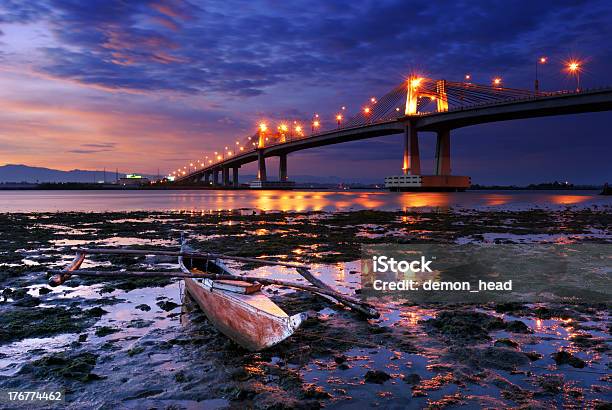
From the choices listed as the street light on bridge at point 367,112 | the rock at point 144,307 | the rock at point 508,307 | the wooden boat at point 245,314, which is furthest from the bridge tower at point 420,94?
the wooden boat at point 245,314

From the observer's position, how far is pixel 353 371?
5.32m

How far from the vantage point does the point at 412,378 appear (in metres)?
5.04

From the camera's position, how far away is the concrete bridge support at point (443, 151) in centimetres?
7981

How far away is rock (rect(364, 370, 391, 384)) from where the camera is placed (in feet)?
16.5

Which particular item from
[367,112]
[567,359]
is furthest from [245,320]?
[367,112]

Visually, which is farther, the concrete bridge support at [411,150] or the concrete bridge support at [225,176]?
the concrete bridge support at [225,176]

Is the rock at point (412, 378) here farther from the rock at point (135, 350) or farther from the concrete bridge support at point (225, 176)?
the concrete bridge support at point (225, 176)

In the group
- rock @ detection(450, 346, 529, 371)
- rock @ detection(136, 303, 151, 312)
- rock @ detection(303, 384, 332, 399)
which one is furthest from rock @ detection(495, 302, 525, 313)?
rock @ detection(136, 303, 151, 312)

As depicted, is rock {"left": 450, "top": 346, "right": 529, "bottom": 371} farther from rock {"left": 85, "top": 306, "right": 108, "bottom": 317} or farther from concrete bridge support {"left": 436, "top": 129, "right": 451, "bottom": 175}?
concrete bridge support {"left": 436, "top": 129, "right": 451, "bottom": 175}

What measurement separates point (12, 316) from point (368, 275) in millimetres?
7328

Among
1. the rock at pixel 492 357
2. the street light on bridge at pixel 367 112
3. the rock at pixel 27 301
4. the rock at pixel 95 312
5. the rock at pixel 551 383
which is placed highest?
the street light on bridge at pixel 367 112

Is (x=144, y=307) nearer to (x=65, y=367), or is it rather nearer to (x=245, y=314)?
(x=65, y=367)

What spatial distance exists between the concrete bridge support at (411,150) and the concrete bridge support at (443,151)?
3849 mm

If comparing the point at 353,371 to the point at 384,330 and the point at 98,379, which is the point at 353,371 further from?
the point at 98,379
